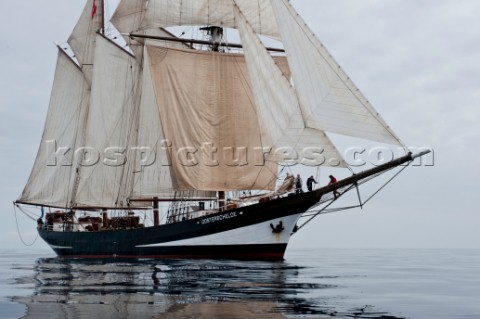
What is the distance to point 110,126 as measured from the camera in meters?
62.7

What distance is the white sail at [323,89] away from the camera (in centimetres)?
3866

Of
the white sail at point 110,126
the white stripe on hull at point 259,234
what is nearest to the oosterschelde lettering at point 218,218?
the white stripe on hull at point 259,234

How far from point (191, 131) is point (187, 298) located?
34119 mm

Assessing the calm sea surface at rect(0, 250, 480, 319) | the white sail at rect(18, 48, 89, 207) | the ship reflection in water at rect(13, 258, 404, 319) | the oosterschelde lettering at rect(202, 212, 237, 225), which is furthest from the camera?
the white sail at rect(18, 48, 89, 207)

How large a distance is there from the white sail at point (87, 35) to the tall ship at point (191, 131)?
0.13 meters

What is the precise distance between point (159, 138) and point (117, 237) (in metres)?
8.93

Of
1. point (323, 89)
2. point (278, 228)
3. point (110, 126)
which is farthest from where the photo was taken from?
point (110, 126)

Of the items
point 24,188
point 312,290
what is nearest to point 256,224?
point 312,290

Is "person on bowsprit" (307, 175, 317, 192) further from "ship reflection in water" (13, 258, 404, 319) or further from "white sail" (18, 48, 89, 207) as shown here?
"white sail" (18, 48, 89, 207)

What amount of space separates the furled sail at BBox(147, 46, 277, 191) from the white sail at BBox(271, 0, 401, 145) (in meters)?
13.3

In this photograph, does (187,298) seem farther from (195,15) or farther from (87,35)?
(87,35)

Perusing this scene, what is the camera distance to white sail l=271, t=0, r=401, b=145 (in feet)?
127

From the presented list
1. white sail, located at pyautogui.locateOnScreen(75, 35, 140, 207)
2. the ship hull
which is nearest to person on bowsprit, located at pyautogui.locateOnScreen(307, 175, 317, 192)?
the ship hull

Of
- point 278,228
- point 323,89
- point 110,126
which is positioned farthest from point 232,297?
point 110,126
